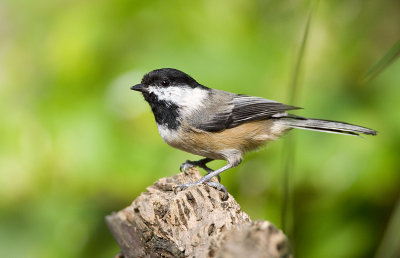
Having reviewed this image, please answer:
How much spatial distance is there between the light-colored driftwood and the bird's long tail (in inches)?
37.4

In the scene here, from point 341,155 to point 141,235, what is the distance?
134cm

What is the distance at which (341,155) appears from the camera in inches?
103

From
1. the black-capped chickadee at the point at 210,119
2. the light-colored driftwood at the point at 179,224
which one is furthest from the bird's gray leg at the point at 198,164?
the light-colored driftwood at the point at 179,224

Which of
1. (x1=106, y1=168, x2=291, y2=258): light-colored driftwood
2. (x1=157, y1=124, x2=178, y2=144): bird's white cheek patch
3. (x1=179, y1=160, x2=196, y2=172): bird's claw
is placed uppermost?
(x1=157, y1=124, x2=178, y2=144): bird's white cheek patch

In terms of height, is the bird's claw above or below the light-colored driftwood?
above

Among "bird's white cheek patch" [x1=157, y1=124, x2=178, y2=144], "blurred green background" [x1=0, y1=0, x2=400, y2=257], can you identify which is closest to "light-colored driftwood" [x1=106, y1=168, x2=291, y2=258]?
"bird's white cheek patch" [x1=157, y1=124, x2=178, y2=144]

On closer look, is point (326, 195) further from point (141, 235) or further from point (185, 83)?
point (141, 235)

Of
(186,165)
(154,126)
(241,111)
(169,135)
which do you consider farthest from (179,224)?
(154,126)

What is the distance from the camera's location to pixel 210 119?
102 inches

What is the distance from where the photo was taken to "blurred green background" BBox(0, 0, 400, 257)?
2617 millimetres

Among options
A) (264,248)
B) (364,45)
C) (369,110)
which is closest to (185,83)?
(369,110)

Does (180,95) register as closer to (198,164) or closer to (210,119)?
(210,119)

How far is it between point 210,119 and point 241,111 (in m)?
0.20

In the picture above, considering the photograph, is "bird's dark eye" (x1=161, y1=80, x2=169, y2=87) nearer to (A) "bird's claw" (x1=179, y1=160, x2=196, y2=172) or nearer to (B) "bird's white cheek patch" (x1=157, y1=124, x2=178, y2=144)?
(B) "bird's white cheek patch" (x1=157, y1=124, x2=178, y2=144)
